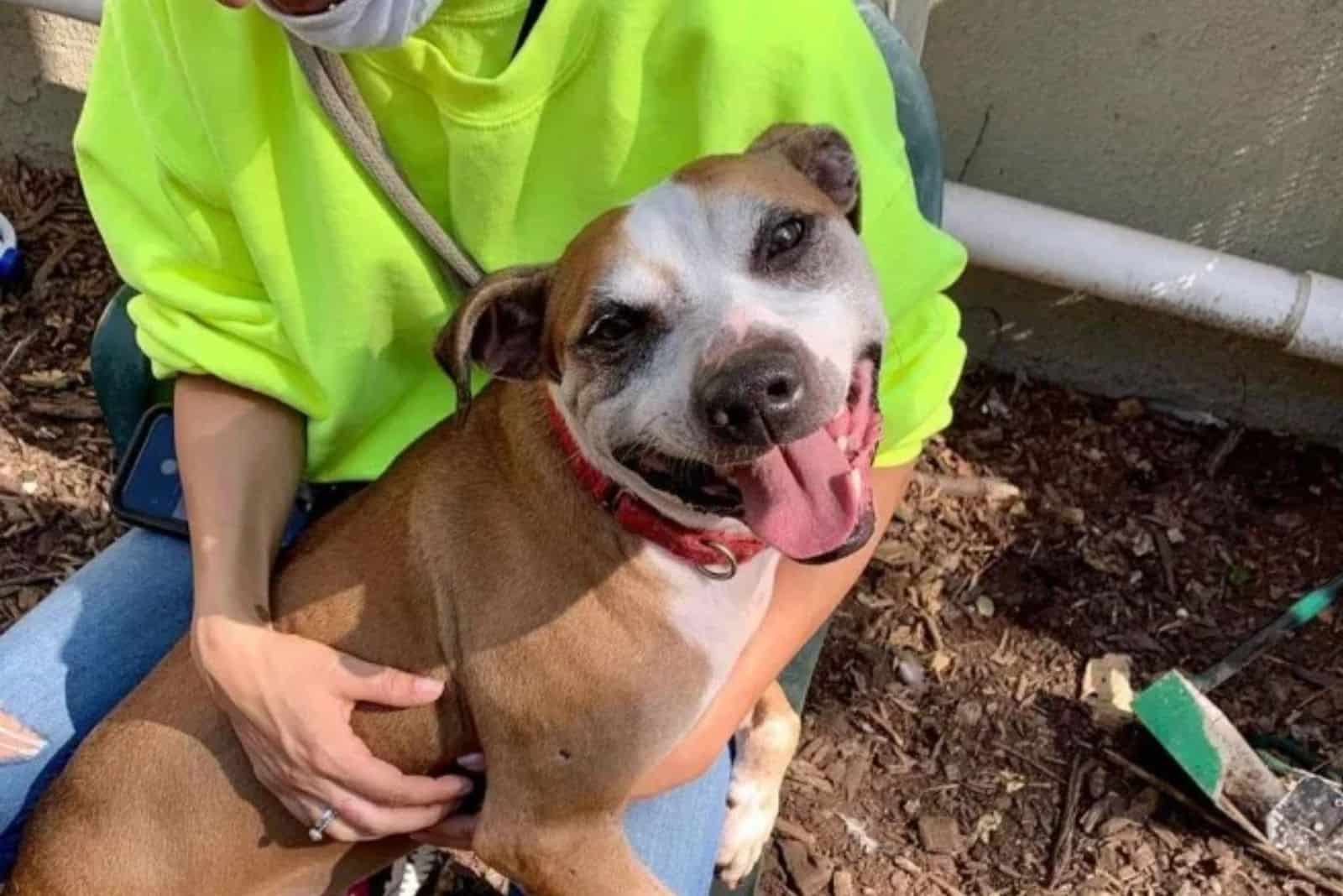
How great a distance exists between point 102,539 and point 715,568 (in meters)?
2.15

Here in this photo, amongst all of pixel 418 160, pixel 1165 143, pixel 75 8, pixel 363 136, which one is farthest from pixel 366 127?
pixel 1165 143

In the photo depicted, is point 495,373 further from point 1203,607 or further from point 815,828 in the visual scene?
point 1203,607

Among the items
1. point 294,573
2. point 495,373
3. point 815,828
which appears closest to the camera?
point 495,373

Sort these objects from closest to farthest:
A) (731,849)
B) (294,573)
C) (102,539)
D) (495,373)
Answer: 1. (495,373)
2. (294,573)
3. (731,849)
4. (102,539)

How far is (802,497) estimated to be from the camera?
2.24m

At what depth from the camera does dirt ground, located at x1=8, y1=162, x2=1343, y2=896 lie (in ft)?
11.0

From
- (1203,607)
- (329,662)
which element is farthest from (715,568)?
(1203,607)

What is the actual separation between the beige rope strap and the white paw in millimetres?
1149

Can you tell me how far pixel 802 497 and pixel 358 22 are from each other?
0.89 metres

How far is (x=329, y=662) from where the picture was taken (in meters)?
2.48

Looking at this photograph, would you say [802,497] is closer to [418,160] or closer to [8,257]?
[418,160]

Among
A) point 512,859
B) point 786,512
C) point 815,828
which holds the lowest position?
point 815,828

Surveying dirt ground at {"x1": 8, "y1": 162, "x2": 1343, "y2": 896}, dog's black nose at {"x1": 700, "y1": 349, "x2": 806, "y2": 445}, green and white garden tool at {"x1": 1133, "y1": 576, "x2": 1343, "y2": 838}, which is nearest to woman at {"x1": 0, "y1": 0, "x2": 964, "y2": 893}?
dog's black nose at {"x1": 700, "y1": 349, "x2": 806, "y2": 445}

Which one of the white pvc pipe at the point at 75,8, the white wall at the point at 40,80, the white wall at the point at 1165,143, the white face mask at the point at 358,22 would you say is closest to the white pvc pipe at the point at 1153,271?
the white wall at the point at 1165,143
